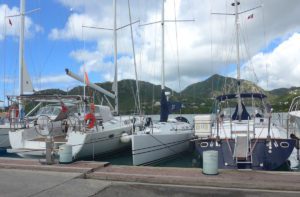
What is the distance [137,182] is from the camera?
9242 millimetres

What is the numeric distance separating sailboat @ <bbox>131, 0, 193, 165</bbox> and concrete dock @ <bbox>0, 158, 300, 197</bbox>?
5.50 meters

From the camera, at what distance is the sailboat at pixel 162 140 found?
16.4 meters

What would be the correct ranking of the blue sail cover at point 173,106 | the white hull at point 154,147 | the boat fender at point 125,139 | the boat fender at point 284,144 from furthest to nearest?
the blue sail cover at point 173,106, the boat fender at point 125,139, the white hull at point 154,147, the boat fender at point 284,144

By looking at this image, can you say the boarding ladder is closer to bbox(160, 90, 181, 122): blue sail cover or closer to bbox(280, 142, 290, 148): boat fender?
bbox(280, 142, 290, 148): boat fender

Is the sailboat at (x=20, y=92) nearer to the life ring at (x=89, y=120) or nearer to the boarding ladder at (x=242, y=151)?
the life ring at (x=89, y=120)

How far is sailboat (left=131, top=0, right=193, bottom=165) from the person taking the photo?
16.4 m

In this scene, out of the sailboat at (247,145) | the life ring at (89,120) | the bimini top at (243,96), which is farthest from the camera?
the bimini top at (243,96)

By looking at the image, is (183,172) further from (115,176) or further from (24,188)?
(24,188)

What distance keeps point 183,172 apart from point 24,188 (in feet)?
14.2

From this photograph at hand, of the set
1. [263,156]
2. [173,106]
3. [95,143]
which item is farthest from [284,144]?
[173,106]

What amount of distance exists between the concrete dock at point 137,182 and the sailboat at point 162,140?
18.0 feet

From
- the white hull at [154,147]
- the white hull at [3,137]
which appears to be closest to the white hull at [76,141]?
the white hull at [154,147]

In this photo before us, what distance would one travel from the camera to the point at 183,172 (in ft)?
32.6

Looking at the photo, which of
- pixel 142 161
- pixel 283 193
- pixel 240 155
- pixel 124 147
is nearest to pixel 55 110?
pixel 124 147
